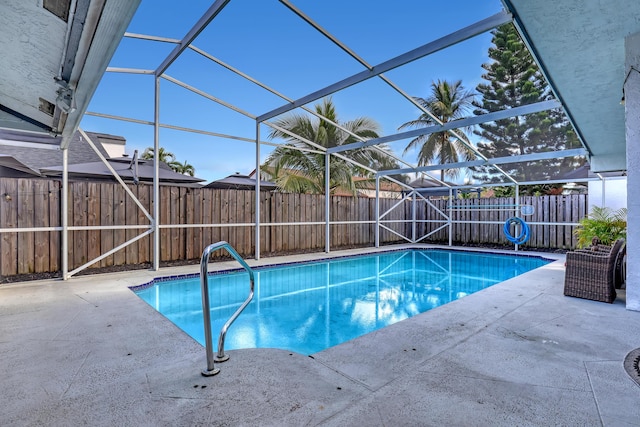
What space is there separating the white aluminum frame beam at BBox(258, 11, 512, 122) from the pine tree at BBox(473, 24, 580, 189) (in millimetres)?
2357

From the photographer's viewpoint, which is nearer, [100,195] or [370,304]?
[370,304]

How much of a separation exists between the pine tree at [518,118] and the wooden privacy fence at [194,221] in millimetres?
2666

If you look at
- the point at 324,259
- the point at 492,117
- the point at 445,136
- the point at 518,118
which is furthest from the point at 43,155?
the point at 518,118

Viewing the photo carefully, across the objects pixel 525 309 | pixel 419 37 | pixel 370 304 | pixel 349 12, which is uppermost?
pixel 349 12

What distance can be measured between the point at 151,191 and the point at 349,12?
5.16m

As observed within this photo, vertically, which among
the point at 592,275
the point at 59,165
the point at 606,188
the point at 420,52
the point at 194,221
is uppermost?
the point at 420,52

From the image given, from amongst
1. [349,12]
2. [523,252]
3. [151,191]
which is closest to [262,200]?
[151,191]

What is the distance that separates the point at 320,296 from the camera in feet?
18.8

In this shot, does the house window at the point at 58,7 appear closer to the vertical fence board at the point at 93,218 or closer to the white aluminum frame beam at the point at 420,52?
the white aluminum frame beam at the point at 420,52

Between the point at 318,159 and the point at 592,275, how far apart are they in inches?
357

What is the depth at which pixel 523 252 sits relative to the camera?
10.1m

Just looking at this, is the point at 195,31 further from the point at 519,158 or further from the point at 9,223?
the point at 519,158

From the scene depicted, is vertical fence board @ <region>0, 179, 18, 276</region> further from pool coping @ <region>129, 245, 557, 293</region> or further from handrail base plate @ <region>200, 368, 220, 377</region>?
handrail base plate @ <region>200, 368, 220, 377</region>

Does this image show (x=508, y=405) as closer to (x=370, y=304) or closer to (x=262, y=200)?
(x=370, y=304)
